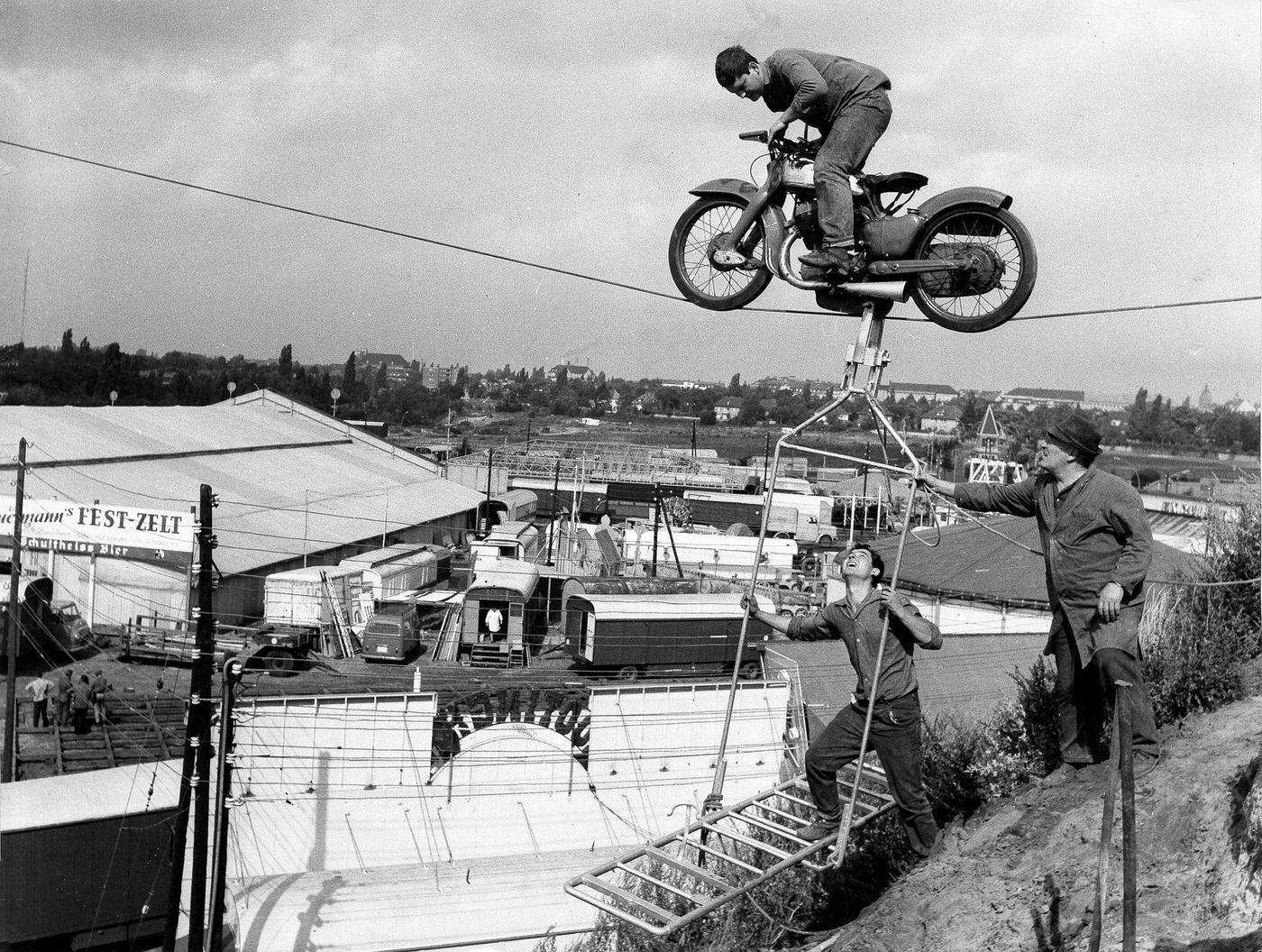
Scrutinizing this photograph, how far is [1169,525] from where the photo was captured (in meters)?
17.4

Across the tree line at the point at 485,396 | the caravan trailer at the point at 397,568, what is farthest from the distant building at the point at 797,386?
the caravan trailer at the point at 397,568

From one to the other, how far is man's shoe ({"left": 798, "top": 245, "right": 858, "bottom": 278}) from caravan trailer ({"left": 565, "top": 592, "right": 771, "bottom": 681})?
13966 millimetres

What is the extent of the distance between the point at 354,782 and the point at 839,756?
10.2m

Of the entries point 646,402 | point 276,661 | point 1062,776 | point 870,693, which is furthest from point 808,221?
point 646,402

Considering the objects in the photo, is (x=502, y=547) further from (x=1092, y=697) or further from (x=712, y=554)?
(x=1092, y=697)

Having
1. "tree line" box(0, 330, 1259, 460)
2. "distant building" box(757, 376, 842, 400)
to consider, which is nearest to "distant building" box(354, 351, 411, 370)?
"tree line" box(0, 330, 1259, 460)

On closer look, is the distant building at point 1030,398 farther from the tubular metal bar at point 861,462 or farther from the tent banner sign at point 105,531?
the tent banner sign at point 105,531

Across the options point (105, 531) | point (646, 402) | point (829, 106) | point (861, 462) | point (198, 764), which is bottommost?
point (198, 764)

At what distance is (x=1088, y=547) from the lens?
16.5ft

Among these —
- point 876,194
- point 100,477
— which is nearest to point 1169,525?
point 876,194

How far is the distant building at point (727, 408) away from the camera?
95.7ft

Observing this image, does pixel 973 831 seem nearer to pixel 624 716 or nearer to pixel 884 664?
pixel 884 664

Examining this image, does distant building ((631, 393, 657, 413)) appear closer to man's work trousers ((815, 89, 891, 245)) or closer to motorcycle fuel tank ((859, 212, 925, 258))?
motorcycle fuel tank ((859, 212, 925, 258))

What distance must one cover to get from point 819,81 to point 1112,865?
433 cm
